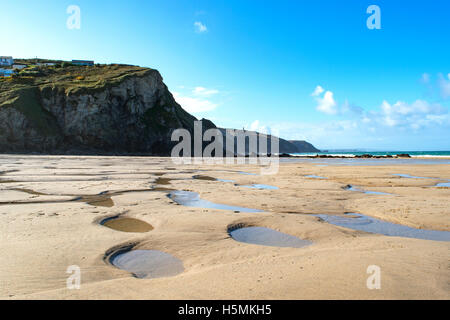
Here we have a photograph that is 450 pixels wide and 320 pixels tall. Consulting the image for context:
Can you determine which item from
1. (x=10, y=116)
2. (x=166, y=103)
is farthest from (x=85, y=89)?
(x=166, y=103)

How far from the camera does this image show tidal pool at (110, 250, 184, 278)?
382cm

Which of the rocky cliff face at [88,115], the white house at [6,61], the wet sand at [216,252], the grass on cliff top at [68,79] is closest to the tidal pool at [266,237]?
the wet sand at [216,252]

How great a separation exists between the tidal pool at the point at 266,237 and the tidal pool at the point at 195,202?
2057 mm

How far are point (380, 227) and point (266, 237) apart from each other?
9.83 feet

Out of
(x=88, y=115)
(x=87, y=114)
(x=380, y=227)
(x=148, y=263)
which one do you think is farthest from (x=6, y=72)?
(x=380, y=227)

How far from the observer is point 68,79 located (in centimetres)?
7169

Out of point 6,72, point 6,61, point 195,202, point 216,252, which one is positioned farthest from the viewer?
point 6,61

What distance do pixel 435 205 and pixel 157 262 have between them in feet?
29.9

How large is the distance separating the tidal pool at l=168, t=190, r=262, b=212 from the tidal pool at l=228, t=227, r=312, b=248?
6.75 ft

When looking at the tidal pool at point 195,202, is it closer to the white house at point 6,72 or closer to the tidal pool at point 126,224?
the tidal pool at point 126,224

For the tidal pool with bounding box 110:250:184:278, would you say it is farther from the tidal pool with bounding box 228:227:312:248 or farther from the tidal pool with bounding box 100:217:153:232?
the tidal pool with bounding box 228:227:312:248

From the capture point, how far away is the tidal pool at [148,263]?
382 cm

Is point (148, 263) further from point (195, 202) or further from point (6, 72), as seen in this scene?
point (6, 72)
